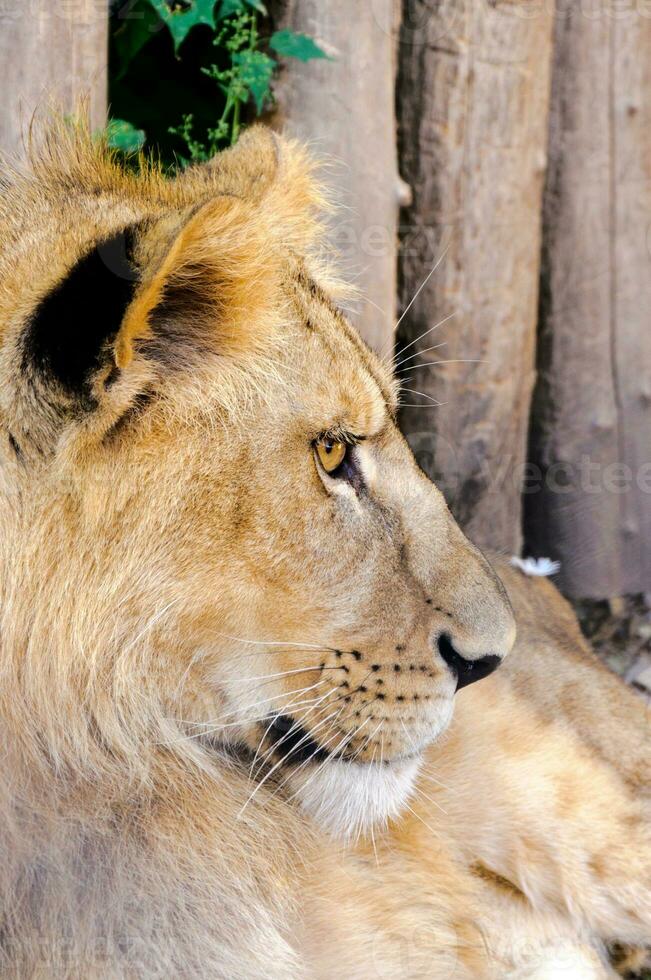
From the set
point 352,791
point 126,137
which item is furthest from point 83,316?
point 126,137

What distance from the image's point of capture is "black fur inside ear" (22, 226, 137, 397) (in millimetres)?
1336

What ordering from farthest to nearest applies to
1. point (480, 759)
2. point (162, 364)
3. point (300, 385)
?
point (480, 759) → point (300, 385) → point (162, 364)

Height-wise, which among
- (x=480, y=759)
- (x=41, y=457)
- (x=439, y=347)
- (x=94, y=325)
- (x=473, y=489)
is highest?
(x=94, y=325)

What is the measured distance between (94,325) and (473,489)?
7.41ft

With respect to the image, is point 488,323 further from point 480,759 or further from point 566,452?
point 480,759

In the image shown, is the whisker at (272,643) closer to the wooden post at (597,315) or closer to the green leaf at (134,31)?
the green leaf at (134,31)

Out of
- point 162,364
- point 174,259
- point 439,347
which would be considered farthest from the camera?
point 439,347

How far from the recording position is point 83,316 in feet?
4.45

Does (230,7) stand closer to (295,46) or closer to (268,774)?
(295,46)

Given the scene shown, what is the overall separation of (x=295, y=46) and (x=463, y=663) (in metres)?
1.82

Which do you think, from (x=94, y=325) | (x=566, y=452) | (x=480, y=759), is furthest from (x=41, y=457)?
(x=566, y=452)

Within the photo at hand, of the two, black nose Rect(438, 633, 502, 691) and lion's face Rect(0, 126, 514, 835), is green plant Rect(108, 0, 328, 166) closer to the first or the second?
lion's face Rect(0, 126, 514, 835)

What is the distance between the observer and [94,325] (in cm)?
136

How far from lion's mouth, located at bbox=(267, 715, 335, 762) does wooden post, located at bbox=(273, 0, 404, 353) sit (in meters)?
1.46
